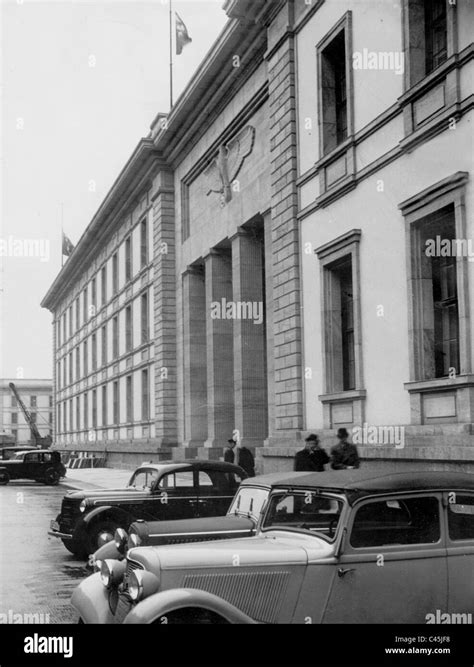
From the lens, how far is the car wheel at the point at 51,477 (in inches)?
1181

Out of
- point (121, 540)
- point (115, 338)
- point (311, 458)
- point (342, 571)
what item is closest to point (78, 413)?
point (115, 338)

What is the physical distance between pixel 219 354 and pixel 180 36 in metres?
10.6

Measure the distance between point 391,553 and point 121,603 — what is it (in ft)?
5.91

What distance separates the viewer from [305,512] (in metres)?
5.79

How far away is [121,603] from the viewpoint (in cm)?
533

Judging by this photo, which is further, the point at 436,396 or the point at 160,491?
the point at 436,396

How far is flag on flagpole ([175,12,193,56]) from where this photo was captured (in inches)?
1053

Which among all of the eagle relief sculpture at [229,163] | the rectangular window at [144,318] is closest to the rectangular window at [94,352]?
the rectangular window at [144,318]

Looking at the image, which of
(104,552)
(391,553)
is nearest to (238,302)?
(104,552)

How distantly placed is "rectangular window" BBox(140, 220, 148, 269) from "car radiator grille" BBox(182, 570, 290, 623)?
2946 cm

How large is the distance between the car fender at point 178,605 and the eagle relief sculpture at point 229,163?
1877 centimetres

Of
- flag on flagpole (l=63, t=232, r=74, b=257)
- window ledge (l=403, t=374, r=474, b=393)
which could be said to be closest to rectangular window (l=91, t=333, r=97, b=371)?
flag on flagpole (l=63, t=232, r=74, b=257)

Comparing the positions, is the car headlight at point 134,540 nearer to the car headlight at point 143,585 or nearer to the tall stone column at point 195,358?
the car headlight at point 143,585
